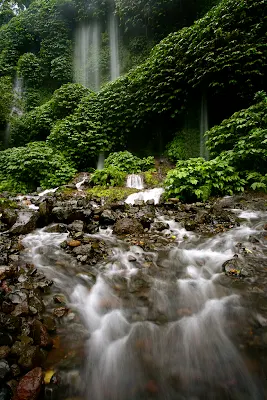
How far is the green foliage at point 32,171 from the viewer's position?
37.5 ft

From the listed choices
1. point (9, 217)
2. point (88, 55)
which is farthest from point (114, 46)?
point (9, 217)

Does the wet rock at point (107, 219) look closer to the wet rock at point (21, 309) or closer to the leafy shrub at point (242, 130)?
the wet rock at point (21, 309)

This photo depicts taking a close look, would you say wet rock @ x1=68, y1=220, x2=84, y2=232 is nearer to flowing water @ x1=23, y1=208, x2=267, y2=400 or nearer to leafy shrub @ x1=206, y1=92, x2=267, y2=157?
flowing water @ x1=23, y1=208, x2=267, y2=400

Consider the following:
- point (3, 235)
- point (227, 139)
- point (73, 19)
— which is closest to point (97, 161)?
point (227, 139)

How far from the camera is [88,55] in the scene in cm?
2155

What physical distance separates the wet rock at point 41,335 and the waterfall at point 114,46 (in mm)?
20871

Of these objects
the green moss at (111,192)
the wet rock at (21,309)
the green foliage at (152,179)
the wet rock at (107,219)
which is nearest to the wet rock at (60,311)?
the wet rock at (21,309)

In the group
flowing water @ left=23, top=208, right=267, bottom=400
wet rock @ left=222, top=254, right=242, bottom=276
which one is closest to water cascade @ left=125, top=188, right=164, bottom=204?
flowing water @ left=23, top=208, right=267, bottom=400

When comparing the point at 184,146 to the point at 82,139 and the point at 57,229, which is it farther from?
the point at 57,229

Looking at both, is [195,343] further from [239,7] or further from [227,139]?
[239,7]

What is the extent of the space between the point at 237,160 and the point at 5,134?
56.4ft

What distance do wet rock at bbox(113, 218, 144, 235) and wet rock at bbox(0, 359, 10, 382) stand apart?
3.39m

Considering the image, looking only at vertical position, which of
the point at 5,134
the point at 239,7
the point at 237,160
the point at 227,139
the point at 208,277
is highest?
the point at 239,7

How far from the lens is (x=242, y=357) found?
6.49 ft
